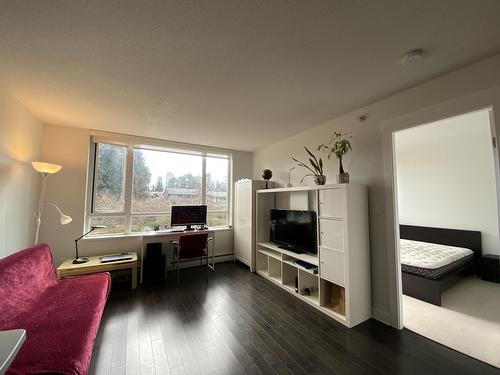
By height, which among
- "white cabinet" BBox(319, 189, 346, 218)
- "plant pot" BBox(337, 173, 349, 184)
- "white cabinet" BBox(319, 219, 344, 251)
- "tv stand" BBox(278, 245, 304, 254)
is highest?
"plant pot" BBox(337, 173, 349, 184)

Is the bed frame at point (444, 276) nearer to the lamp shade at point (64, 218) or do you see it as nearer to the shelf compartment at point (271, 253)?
the shelf compartment at point (271, 253)

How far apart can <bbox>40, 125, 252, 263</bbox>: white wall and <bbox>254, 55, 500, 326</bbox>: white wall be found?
395 cm

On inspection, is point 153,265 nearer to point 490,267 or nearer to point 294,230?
point 294,230

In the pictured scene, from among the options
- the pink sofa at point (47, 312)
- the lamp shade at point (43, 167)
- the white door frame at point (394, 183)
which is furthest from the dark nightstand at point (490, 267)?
the lamp shade at point (43, 167)

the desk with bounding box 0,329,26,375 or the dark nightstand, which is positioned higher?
the desk with bounding box 0,329,26,375

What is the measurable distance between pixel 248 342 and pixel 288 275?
145 centimetres

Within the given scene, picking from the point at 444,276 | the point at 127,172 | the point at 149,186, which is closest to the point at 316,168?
the point at 444,276

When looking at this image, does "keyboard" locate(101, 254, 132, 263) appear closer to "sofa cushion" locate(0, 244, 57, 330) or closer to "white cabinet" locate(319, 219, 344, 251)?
"sofa cushion" locate(0, 244, 57, 330)

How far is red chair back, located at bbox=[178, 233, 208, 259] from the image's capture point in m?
3.37

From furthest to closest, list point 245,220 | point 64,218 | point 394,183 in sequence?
1. point 245,220
2. point 64,218
3. point 394,183

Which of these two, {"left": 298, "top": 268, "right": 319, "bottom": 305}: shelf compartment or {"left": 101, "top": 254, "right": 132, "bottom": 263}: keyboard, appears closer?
{"left": 298, "top": 268, "right": 319, "bottom": 305}: shelf compartment

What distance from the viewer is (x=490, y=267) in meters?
3.29

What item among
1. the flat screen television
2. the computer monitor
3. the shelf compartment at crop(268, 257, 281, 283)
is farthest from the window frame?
the shelf compartment at crop(268, 257, 281, 283)

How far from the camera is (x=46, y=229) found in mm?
3107
